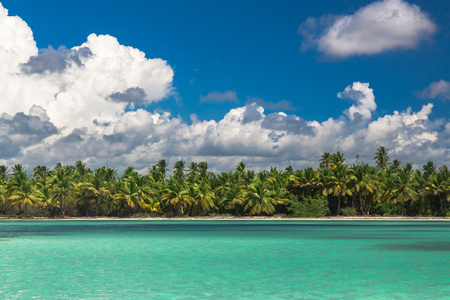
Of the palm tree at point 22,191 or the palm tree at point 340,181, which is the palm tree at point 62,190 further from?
the palm tree at point 340,181

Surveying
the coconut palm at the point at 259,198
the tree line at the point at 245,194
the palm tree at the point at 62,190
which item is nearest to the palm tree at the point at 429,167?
the tree line at the point at 245,194

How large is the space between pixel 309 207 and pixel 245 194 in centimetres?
1251

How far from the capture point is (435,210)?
9494 cm

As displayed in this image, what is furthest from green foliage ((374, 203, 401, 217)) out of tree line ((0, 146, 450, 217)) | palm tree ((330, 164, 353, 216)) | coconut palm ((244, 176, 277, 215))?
coconut palm ((244, 176, 277, 215))

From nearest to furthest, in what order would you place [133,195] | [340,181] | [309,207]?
[340,181] < [309,207] < [133,195]

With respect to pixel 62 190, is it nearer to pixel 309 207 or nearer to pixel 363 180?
pixel 309 207

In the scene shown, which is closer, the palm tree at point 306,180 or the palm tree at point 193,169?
the palm tree at point 306,180

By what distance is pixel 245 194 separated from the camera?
3701 inches

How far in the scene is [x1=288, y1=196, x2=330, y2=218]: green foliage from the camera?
305 feet

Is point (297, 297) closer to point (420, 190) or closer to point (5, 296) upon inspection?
point (5, 296)

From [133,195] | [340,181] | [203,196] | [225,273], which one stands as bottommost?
[225,273]

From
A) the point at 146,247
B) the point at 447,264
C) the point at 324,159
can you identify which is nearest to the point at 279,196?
the point at 324,159

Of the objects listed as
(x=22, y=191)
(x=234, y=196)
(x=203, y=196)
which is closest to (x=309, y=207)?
(x=234, y=196)

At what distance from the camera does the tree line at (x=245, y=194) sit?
296 ft
